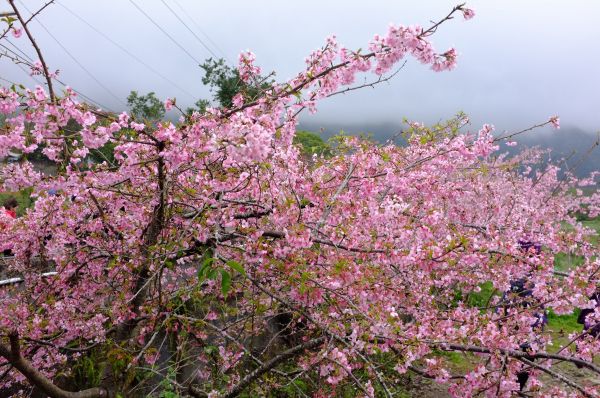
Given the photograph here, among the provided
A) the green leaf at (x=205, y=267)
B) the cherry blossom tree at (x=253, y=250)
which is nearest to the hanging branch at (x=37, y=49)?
the cherry blossom tree at (x=253, y=250)

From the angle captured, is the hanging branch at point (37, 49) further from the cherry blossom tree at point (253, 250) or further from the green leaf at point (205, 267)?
the green leaf at point (205, 267)

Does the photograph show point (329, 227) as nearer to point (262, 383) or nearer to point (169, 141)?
point (169, 141)

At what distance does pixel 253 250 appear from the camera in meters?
3.16

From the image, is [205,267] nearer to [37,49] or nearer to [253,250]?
[253,250]

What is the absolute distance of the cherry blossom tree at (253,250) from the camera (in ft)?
9.64

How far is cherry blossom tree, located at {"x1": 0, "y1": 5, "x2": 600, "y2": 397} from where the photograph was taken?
294 centimetres

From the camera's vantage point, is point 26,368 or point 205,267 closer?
point 205,267

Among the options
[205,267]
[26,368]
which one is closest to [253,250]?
[205,267]

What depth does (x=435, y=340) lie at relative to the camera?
311 cm

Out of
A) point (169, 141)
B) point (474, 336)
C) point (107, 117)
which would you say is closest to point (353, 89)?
point (169, 141)

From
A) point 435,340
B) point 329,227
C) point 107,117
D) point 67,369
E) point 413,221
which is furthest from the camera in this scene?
point 67,369

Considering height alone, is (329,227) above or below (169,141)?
below

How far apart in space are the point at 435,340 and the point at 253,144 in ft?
6.79

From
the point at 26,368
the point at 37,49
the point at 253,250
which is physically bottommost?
the point at 26,368
